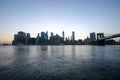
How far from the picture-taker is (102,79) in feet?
26.3

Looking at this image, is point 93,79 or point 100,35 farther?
point 100,35

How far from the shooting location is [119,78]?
812cm

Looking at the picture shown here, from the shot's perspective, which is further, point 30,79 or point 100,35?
point 100,35

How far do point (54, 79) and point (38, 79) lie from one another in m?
1.15

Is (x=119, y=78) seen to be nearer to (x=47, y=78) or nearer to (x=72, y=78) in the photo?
(x=72, y=78)

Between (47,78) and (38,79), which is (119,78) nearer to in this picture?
(47,78)

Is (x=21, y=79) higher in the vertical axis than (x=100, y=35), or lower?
lower

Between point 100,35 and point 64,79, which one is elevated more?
point 100,35

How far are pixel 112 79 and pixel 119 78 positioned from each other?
0.62 meters

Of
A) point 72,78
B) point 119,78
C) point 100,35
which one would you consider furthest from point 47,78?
point 100,35

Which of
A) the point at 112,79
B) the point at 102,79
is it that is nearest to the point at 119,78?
the point at 112,79

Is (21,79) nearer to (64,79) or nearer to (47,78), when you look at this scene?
(47,78)

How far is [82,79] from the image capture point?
805 cm

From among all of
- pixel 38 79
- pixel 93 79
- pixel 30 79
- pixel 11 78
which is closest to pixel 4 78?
pixel 11 78
